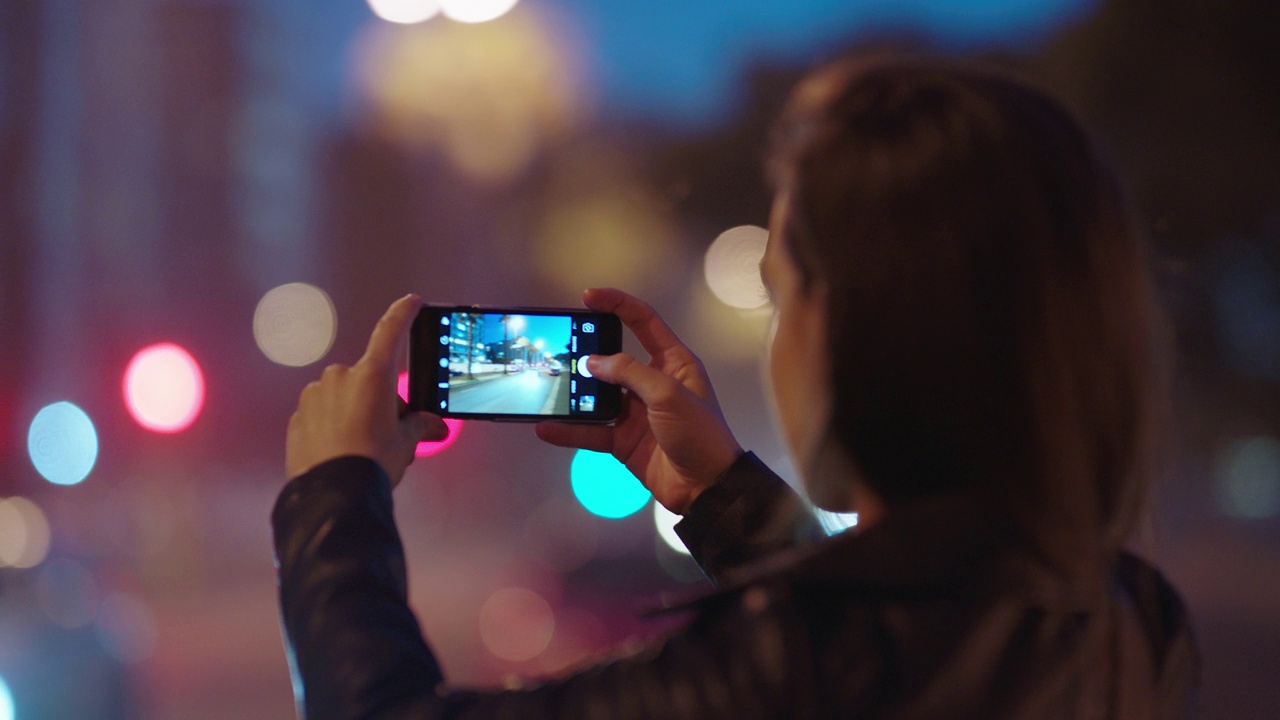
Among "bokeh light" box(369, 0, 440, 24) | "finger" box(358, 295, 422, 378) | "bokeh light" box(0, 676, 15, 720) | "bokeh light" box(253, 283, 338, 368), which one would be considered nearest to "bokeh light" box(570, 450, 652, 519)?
"bokeh light" box(253, 283, 338, 368)

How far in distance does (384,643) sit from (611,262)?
12.0 ft

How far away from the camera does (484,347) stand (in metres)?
1.22

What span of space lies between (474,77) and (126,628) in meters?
2.83

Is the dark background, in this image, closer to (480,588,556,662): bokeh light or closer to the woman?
(480,588,556,662): bokeh light

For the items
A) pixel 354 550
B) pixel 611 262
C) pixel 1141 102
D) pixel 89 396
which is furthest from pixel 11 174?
pixel 1141 102

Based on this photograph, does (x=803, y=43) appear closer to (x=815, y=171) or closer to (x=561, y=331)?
(x=561, y=331)

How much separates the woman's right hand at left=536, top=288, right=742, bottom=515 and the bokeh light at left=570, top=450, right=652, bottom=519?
403 centimetres

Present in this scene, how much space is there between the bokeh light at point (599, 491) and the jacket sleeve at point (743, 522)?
13.8 ft

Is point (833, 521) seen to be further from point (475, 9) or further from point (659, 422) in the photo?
point (475, 9)

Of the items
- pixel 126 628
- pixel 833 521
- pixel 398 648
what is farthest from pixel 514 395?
pixel 126 628

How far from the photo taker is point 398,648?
669mm

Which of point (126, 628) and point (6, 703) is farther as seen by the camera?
point (126, 628)

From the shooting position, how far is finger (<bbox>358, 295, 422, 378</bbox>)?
0.90 meters

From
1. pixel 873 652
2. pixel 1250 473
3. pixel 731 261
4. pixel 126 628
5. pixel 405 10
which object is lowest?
pixel 126 628
